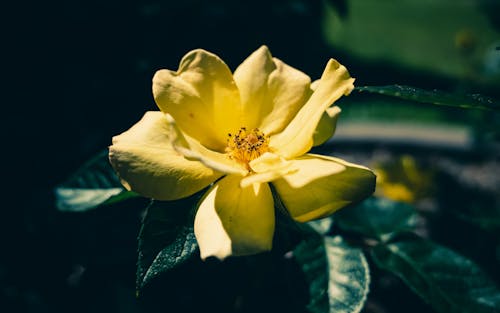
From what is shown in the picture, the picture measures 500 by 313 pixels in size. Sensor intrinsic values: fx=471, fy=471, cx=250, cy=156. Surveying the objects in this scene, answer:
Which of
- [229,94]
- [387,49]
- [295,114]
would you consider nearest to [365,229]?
[295,114]

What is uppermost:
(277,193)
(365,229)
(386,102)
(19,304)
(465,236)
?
(277,193)

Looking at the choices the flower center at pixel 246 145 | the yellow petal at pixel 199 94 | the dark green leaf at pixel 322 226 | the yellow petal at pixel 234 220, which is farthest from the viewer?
the dark green leaf at pixel 322 226

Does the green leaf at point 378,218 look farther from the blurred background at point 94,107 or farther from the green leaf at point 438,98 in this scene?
the green leaf at point 438,98

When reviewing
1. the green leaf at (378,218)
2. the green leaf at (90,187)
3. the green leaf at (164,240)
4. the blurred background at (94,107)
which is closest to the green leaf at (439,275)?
the green leaf at (378,218)

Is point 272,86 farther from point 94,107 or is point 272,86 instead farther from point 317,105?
point 94,107

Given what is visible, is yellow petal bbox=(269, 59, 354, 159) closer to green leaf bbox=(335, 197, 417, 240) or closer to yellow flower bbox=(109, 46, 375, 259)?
yellow flower bbox=(109, 46, 375, 259)

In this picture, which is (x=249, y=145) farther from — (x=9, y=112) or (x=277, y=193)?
(x=9, y=112)
